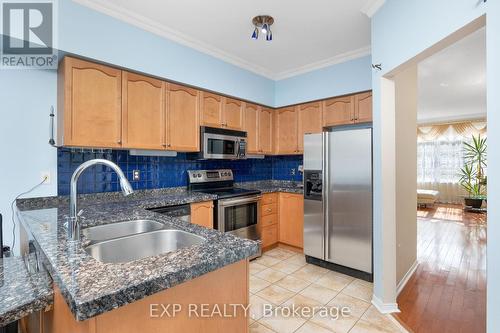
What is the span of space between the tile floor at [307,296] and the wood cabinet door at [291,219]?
252 millimetres

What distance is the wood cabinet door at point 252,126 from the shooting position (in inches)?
140

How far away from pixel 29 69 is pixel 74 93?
55 centimetres

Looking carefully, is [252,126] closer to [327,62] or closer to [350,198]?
[327,62]

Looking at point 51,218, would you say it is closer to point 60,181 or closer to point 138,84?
point 60,181

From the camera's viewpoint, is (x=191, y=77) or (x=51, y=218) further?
(x=191, y=77)

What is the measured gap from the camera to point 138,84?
244cm

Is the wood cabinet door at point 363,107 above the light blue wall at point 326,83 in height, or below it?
below

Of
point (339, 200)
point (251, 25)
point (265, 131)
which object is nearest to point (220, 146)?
point (265, 131)

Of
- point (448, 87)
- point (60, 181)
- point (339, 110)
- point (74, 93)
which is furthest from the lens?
point (448, 87)

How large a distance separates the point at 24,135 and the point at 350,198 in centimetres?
319

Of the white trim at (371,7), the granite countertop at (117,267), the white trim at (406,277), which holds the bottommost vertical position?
the white trim at (406,277)

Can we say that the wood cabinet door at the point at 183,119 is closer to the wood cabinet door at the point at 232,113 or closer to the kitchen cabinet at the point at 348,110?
the wood cabinet door at the point at 232,113

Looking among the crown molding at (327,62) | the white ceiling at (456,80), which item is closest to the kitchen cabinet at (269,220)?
the crown molding at (327,62)

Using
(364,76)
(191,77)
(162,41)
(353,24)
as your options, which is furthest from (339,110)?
(162,41)
